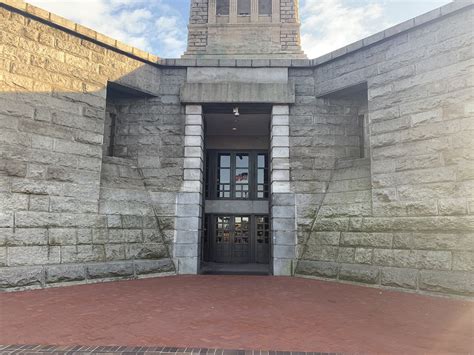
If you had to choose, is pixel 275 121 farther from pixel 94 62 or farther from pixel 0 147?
pixel 0 147

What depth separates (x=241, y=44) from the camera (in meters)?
16.2

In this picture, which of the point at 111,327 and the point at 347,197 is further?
the point at 347,197

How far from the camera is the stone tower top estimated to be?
626 inches

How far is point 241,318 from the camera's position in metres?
5.03

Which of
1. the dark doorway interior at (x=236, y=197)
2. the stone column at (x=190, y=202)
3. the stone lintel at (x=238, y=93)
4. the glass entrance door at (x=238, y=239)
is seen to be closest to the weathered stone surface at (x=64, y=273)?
the stone column at (x=190, y=202)

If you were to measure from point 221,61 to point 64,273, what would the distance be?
7.08 m

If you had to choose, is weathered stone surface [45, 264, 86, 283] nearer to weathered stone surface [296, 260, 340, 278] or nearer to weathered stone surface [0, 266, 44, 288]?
weathered stone surface [0, 266, 44, 288]

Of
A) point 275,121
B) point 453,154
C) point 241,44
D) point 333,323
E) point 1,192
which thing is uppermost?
point 241,44

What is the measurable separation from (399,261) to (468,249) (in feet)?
4.49

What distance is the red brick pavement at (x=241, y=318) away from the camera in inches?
158

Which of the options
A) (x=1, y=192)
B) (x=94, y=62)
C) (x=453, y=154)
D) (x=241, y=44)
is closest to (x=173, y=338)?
(x=1, y=192)

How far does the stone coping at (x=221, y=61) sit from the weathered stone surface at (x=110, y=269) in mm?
5742

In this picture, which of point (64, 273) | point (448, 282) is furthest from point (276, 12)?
point (64, 273)

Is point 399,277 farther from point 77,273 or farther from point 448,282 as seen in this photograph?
point 77,273
